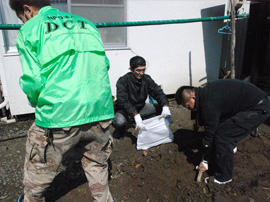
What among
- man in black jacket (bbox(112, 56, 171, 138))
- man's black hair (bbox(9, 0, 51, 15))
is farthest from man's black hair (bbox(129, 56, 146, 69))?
man's black hair (bbox(9, 0, 51, 15))

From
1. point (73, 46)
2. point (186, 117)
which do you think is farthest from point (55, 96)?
point (186, 117)

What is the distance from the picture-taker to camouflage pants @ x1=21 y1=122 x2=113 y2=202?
169 centimetres

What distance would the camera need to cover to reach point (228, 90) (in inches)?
97.3

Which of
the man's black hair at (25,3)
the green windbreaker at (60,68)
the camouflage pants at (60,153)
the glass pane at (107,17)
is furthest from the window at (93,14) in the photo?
the camouflage pants at (60,153)

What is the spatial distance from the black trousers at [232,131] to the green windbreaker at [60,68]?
1.56 m

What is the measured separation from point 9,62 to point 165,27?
10.0ft

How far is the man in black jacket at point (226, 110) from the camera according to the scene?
8.02ft

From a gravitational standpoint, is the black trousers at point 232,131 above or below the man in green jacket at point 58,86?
below

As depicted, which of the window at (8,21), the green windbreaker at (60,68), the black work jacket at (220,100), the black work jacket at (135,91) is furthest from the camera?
the window at (8,21)

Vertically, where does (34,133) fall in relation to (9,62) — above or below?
below

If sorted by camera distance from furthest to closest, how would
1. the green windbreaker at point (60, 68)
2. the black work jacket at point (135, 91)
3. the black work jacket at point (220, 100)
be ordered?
the black work jacket at point (135, 91) → the black work jacket at point (220, 100) → the green windbreaker at point (60, 68)

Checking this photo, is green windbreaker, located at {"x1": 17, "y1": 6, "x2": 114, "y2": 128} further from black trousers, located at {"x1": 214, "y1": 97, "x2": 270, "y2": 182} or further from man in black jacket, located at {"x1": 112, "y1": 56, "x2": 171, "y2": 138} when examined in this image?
man in black jacket, located at {"x1": 112, "y1": 56, "x2": 171, "y2": 138}

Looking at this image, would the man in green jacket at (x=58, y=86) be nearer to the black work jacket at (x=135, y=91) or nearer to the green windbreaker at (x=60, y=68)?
the green windbreaker at (x=60, y=68)

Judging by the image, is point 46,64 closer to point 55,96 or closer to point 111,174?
point 55,96
